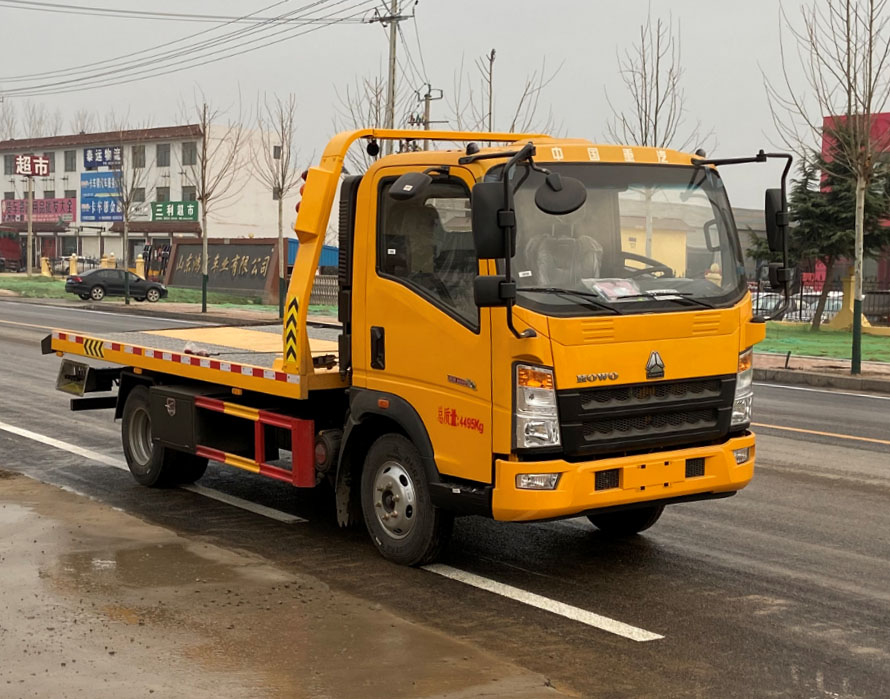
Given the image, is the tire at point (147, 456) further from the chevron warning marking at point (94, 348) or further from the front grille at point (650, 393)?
the front grille at point (650, 393)

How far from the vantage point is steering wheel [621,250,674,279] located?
6.46m

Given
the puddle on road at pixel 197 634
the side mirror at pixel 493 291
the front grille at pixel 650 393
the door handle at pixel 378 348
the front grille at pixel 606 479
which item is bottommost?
the puddle on road at pixel 197 634

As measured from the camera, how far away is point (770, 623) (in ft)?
19.1

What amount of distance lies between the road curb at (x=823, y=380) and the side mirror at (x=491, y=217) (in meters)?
13.7

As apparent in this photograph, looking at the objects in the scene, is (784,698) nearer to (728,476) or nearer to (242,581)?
(728,476)

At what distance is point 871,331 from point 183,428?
23692 mm

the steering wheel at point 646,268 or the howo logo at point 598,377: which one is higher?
the steering wheel at point 646,268

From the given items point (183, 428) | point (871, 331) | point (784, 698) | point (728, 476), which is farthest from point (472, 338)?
point (871, 331)

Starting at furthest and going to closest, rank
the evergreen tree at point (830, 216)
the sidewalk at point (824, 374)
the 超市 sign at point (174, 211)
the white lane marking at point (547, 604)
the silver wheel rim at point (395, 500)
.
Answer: the 超市 sign at point (174, 211), the evergreen tree at point (830, 216), the sidewalk at point (824, 374), the silver wheel rim at point (395, 500), the white lane marking at point (547, 604)

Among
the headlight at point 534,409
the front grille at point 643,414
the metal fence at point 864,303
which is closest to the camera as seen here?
the headlight at point 534,409

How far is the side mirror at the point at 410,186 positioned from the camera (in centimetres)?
638

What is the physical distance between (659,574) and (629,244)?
199 centimetres

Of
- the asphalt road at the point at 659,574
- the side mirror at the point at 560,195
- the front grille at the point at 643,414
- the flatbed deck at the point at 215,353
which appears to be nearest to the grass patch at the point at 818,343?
the asphalt road at the point at 659,574

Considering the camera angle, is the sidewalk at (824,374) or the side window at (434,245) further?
the sidewalk at (824,374)
